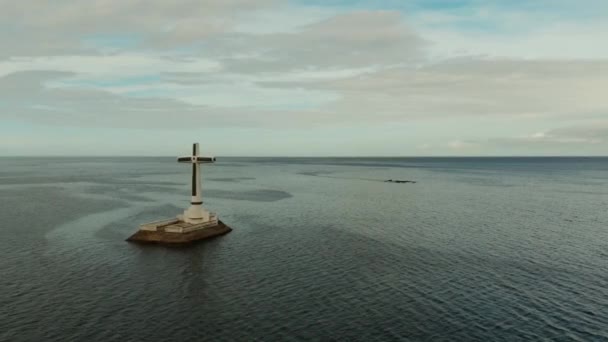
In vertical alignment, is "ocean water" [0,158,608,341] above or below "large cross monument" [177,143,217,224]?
below

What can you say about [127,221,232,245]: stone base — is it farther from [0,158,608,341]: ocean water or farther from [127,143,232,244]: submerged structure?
[0,158,608,341]: ocean water

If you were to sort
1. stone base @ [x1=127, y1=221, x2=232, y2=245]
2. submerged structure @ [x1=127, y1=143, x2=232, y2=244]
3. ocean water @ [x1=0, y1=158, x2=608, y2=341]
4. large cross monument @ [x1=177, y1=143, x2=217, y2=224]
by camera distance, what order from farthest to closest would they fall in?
1. large cross monument @ [x1=177, y1=143, x2=217, y2=224]
2. submerged structure @ [x1=127, y1=143, x2=232, y2=244]
3. stone base @ [x1=127, y1=221, x2=232, y2=245]
4. ocean water @ [x1=0, y1=158, x2=608, y2=341]

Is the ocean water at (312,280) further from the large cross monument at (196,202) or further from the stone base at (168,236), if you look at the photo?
the large cross monument at (196,202)

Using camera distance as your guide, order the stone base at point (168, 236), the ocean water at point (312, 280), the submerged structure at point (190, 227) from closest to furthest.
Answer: the ocean water at point (312, 280) → the stone base at point (168, 236) → the submerged structure at point (190, 227)

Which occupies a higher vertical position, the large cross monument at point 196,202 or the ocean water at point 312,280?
the large cross monument at point 196,202

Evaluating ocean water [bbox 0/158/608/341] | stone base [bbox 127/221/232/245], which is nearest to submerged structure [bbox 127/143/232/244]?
stone base [bbox 127/221/232/245]

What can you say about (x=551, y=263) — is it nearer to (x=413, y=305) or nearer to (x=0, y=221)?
(x=413, y=305)

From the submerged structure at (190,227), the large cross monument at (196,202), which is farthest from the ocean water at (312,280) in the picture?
the large cross monument at (196,202)

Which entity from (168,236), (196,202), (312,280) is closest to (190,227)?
(168,236)
